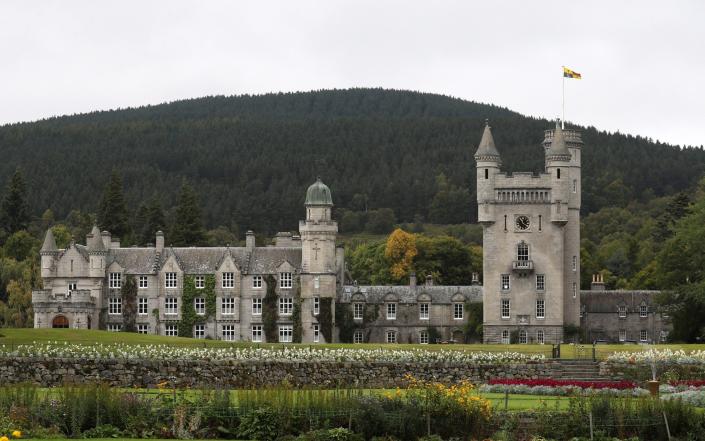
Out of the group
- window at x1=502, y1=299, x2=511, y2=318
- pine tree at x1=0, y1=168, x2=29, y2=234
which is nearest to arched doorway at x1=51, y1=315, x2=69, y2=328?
window at x1=502, y1=299, x2=511, y2=318

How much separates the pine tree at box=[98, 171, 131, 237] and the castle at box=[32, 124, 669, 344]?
15533mm

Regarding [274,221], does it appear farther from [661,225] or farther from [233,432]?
[233,432]

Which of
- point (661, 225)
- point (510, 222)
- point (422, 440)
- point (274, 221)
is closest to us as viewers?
point (422, 440)

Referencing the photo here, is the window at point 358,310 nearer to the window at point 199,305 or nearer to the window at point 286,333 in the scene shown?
the window at point 286,333

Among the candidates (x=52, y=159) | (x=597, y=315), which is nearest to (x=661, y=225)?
(x=597, y=315)

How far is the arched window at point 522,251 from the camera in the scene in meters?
91.2

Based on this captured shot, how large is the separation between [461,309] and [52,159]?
111 metres

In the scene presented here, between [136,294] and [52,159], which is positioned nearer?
[136,294]

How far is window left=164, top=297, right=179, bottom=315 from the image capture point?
3654 inches

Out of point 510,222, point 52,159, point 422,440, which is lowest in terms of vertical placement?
point 422,440

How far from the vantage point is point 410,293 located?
95625 millimetres

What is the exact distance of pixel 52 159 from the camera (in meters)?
194

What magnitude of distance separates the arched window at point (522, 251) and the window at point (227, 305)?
18308 mm

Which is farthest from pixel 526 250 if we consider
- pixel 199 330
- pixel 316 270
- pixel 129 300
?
pixel 129 300
